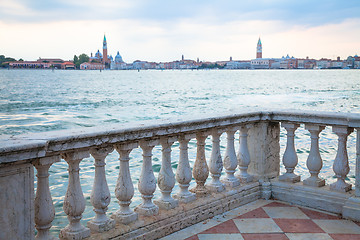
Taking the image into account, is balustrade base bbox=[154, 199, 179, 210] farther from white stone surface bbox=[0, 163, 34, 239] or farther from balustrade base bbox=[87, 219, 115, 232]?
white stone surface bbox=[0, 163, 34, 239]

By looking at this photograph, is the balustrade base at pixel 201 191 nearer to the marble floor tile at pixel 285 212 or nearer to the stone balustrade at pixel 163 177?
the stone balustrade at pixel 163 177

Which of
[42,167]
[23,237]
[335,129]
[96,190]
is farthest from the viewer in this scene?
[335,129]

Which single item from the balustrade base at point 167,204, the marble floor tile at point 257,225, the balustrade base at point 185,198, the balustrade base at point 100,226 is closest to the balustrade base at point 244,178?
the marble floor tile at point 257,225

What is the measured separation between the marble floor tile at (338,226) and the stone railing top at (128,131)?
38.8 inches

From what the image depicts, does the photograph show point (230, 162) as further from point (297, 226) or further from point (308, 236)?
point (308, 236)

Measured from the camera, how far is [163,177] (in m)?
3.57

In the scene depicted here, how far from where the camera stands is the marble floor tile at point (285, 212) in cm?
404

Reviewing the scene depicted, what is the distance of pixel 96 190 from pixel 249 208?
1914 mm

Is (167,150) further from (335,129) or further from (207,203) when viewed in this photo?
(335,129)

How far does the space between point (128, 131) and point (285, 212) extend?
2113 millimetres

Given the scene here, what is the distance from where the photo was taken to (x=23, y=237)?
8.02ft

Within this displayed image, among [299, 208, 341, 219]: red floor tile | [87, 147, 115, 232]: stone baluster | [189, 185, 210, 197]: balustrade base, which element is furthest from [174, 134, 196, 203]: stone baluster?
[299, 208, 341, 219]: red floor tile

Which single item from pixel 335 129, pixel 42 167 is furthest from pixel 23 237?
pixel 335 129

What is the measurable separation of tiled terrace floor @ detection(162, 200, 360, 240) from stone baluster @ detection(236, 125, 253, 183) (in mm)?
364
